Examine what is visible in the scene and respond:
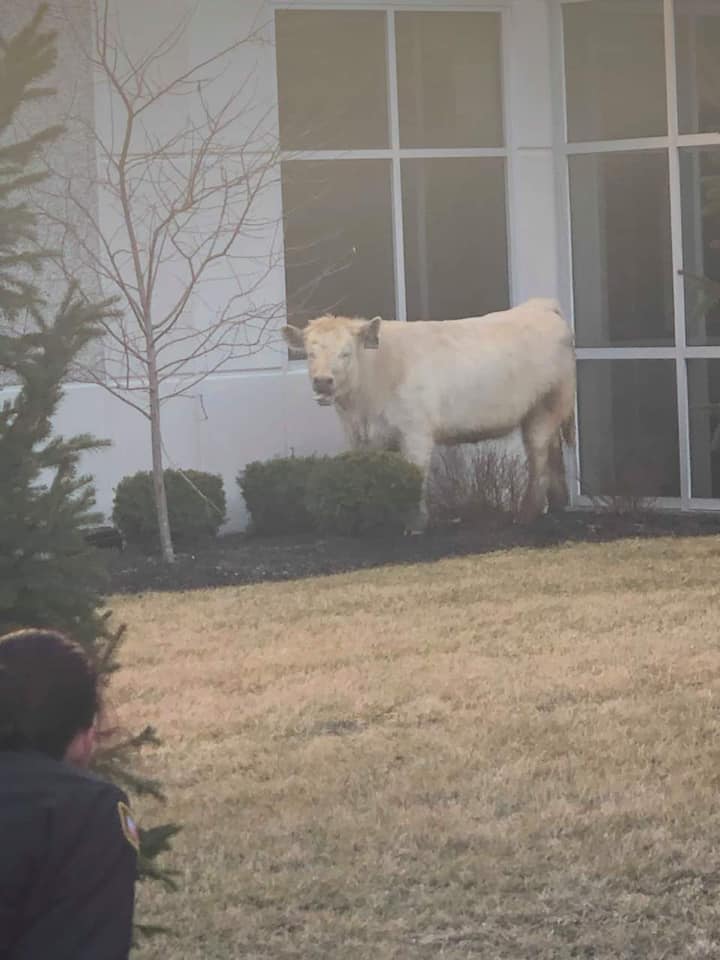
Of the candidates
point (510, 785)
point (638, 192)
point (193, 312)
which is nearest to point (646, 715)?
point (510, 785)

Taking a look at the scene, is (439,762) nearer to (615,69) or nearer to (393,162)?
(393,162)

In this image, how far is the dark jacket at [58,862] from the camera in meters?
2.85

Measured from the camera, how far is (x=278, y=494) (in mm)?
13414

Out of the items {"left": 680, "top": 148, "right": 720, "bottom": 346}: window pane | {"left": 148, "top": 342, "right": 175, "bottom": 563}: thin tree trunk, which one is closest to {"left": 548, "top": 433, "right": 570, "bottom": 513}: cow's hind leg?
{"left": 680, "top": 148, "right": 720, "bottom": 346}: window pane

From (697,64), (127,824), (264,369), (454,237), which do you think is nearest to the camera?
(127,824)

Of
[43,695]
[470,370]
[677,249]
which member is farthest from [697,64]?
[43,695]

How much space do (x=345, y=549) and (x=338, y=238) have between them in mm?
3494

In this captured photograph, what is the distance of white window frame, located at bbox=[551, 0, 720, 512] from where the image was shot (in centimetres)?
1458

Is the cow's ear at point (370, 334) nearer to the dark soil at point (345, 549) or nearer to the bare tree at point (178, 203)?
the bare tree at point (178, 203)

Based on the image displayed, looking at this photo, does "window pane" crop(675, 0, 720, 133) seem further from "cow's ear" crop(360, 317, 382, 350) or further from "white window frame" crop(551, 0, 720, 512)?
"cow's ear" crop(360, 317, 382, 350)

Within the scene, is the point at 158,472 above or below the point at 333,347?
below

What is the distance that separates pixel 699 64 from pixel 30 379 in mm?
11208

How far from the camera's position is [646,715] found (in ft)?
25.4

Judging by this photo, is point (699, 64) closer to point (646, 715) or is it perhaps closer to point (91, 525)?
point (646, 715)
